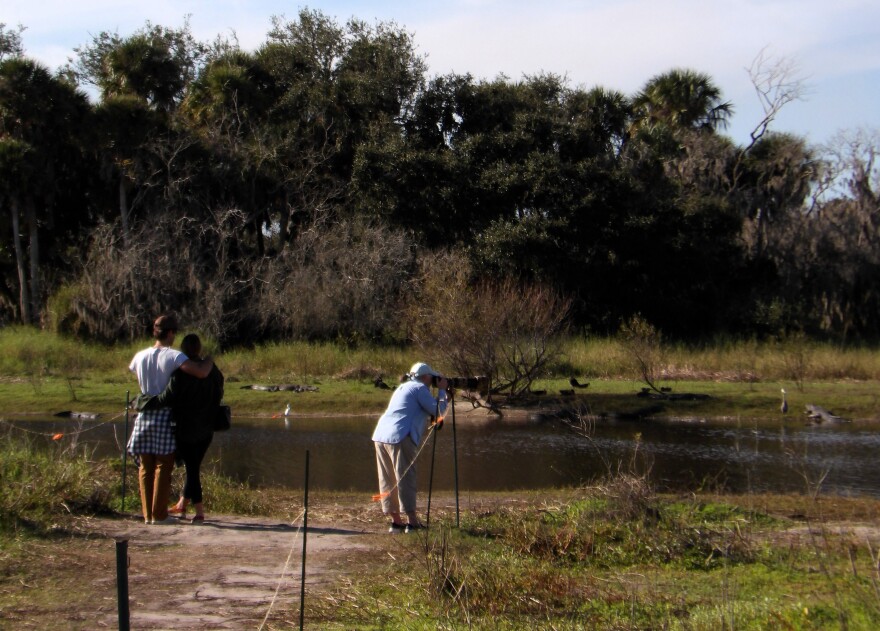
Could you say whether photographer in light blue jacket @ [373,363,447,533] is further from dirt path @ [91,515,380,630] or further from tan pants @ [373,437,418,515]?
dirt path @ [91,515,380,630]

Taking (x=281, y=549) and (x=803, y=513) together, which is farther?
(x=803, y=513)

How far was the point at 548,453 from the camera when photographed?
19375 mm

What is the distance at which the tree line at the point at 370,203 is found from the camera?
34.2m

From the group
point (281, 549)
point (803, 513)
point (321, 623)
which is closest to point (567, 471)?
point (803, 513)

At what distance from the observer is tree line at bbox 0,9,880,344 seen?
1345 inches

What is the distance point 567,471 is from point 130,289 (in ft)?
69.3

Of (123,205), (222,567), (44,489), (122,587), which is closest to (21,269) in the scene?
(123,205)

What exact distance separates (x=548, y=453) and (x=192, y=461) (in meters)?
10.6

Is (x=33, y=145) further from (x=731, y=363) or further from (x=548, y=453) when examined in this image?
(x=731, y=363)

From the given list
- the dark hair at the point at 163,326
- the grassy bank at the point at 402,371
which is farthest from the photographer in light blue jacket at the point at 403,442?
the grassy bank at the point at 402,371

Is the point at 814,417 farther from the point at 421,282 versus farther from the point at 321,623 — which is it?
the point at 321,623

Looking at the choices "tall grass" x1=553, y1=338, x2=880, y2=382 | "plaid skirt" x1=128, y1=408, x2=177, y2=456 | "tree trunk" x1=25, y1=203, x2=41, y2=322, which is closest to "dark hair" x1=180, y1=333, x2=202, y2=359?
"plaid skirt" x1=128, y1=408, x2=177, y2=456

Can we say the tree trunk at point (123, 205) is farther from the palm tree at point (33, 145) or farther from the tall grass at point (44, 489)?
the tall grass at point (44, 489)

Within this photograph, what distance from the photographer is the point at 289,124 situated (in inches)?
1521
